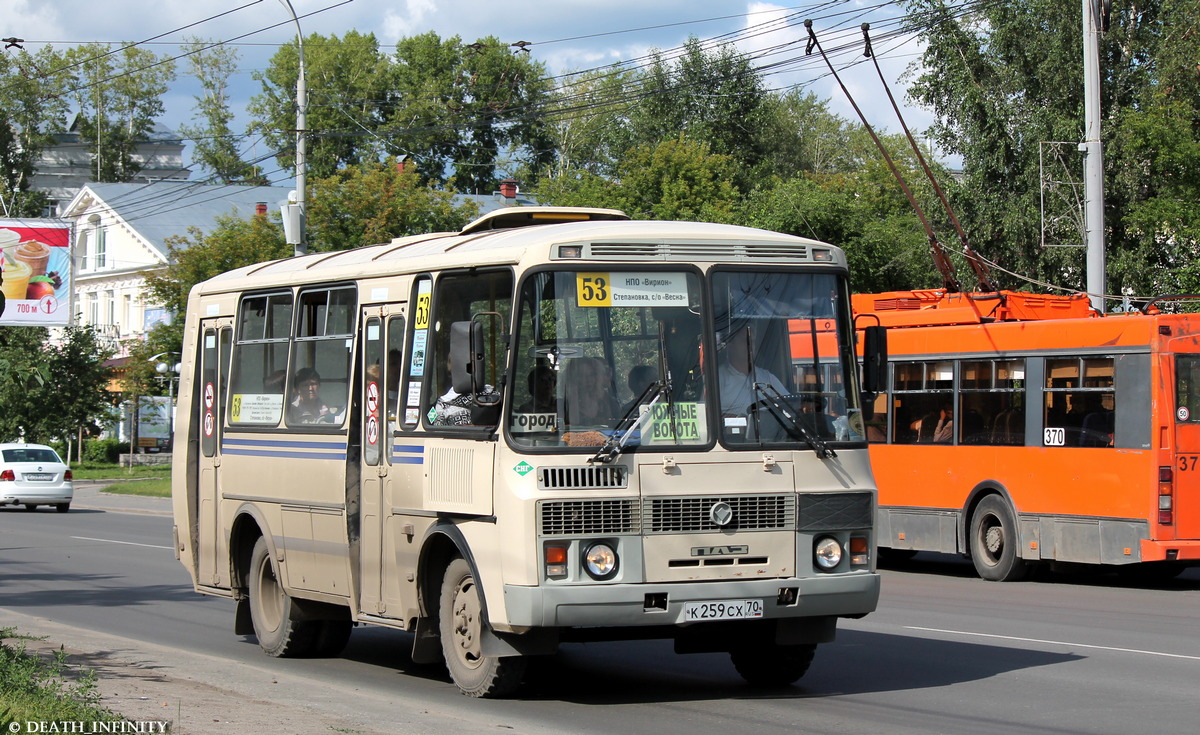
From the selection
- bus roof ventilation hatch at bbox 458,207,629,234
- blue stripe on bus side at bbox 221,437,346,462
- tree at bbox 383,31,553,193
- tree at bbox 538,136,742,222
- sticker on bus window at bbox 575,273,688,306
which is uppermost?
tree at bbox 383,31,553,193

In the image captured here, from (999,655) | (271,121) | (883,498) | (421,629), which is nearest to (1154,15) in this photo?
(883,498)

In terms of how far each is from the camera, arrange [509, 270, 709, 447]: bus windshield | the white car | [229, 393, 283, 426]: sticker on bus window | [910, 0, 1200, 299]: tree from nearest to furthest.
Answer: [509, 270, 709, 447]: bus windshield < [229, 393, 283, 426]: sticker on bus window < [910, 0, 1200, 299]: tree < the white car

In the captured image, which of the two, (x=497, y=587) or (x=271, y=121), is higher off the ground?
(x=271, y=121)

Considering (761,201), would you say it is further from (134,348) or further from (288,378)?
(288,378)


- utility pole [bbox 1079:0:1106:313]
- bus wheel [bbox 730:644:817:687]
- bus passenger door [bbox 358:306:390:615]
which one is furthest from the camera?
utility pole [bbox 1079:0:1106:313]

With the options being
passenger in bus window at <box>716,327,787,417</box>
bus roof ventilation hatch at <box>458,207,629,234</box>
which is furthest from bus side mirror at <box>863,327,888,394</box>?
bus roof ventilation hatch at <box>458,207,629,234</box>

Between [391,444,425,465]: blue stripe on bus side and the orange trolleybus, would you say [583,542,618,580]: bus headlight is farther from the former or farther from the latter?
the orange trolleybus

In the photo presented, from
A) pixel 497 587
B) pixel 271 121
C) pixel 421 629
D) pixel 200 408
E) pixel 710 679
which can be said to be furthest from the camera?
pixel 271 121

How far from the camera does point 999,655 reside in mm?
11648

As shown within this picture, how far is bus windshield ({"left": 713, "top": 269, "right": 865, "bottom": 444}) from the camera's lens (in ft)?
31.2

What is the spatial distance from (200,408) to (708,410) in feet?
18.4

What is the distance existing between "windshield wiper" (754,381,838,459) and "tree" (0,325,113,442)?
4764 centimetres

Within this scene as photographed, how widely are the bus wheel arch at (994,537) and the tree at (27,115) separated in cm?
7749

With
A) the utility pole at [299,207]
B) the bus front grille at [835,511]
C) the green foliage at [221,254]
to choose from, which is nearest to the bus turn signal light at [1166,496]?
the bus front grille at [835,511]
